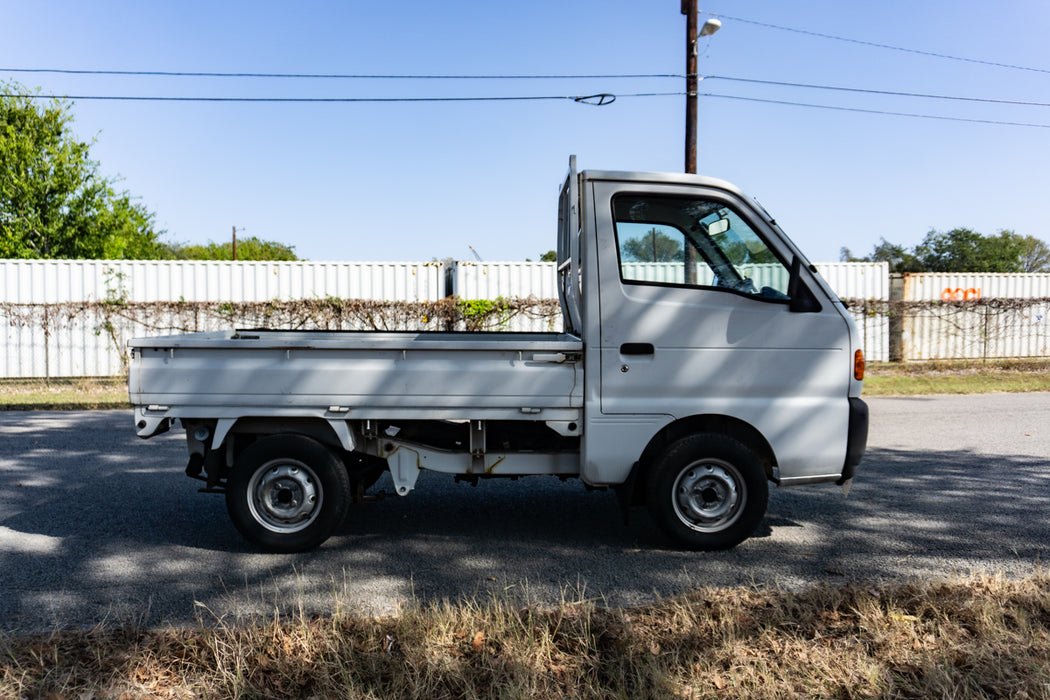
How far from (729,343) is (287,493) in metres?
2.92

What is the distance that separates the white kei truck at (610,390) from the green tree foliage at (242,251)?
70.3m

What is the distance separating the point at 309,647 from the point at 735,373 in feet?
9.68

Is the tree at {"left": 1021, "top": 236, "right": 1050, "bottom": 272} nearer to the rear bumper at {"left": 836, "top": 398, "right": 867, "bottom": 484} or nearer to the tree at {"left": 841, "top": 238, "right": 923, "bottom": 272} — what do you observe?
the tree at {"left": 841, "top": 238, "right": 923, "bottom": 272}

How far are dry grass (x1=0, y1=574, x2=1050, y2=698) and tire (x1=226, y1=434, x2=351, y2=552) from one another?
4.05ft

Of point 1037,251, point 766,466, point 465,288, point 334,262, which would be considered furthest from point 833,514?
point 1037,251

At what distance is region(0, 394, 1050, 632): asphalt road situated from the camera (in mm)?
4160

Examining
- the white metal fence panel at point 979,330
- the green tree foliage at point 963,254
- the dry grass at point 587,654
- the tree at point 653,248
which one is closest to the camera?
the dry grass at point 587,654

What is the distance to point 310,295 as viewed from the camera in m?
19.1

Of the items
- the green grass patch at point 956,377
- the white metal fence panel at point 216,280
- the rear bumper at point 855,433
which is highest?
the white metal fence panel at point 216,280

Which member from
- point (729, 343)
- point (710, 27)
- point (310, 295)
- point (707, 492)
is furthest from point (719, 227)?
point (310, 295)

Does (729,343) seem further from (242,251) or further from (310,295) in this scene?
(242,251)

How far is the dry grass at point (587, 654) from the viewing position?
2945 mm

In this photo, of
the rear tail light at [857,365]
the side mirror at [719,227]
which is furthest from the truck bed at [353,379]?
the rear tail light at [857,365]

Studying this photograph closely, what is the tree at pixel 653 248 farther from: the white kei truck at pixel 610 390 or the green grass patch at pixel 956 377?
the green grass patch at pixel 956 377
